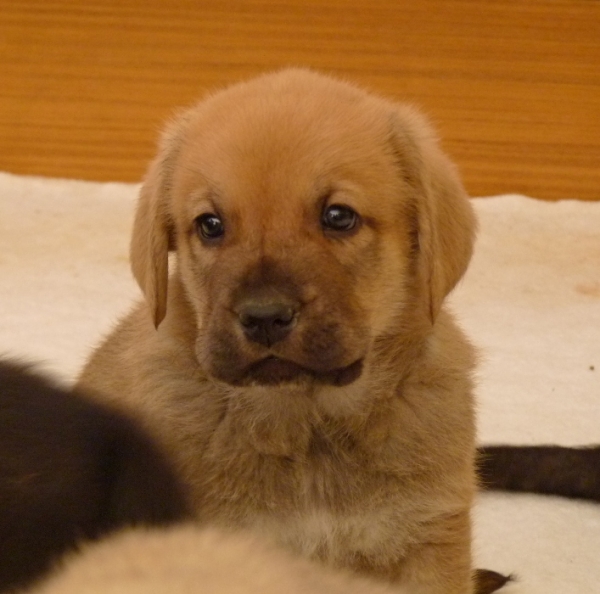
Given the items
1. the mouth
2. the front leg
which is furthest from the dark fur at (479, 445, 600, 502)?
the mouth

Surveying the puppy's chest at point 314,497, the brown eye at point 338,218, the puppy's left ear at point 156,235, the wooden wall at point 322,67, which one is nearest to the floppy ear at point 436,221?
the brown eye at point 338,218

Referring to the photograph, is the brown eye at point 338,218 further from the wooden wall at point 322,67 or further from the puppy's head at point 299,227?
the wooden wall at point 322,67

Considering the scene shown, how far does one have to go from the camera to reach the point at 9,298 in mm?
3033

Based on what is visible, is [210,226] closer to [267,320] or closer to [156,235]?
[156,235]

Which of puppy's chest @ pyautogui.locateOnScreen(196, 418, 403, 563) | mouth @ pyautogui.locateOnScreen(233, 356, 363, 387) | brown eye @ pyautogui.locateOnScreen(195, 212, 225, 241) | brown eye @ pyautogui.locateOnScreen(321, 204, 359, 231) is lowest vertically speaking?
puppy's chest @ pyautogui.locateOnScreen(196, 418, 403, 563)

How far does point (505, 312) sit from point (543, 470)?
852 mm

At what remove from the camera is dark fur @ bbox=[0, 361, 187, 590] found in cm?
94

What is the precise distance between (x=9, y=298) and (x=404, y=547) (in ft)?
Answer: 5.77

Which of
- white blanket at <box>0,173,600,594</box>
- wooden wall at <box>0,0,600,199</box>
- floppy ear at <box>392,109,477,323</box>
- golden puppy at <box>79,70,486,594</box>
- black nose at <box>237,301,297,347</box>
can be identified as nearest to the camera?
black nose at <box>237,301,297,347</box>

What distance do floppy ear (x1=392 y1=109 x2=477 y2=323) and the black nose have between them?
0.33 m

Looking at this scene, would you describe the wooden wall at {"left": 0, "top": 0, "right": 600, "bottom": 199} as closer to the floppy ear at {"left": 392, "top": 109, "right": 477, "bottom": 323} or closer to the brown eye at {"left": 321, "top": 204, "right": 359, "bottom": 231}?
the floppy ear at {"left": 392, "top": 109, "right": 477, "bottom": 323}

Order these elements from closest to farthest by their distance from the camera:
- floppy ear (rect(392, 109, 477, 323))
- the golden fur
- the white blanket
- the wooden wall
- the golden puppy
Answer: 1. the golden fur
2. the golden puppy
3. floppy ear (rect(392, 109, 477, 323))
4. the white blanket
5. the wooden wall

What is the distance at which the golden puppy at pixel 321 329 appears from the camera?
62.6 inches

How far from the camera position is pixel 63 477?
1000mm
